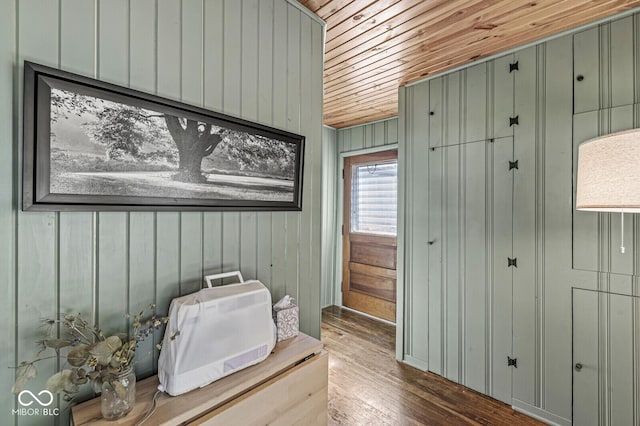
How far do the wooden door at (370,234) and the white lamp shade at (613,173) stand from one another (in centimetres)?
224

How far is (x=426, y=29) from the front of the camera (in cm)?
186

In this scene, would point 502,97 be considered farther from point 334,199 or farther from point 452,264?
point 334,199

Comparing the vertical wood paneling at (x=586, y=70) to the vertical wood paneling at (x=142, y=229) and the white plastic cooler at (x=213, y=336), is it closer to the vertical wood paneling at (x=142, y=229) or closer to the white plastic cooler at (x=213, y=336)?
the white plastic cooler at (x=213, y=336)

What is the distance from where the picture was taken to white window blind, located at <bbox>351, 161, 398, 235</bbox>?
3.65 m

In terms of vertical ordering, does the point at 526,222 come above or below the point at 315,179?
below

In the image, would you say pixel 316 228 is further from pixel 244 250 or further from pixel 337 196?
pixel 337 196

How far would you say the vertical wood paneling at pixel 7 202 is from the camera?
2.70ft

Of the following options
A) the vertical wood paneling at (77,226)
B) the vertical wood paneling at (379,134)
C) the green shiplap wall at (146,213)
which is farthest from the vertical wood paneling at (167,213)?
the vertical wood paneling at (379,134)

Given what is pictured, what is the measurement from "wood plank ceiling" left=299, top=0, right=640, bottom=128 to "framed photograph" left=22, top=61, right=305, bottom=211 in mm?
1006

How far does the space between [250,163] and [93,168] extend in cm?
63

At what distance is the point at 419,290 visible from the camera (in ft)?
8.64

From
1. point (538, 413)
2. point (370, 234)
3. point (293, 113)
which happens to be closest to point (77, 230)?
point (293, 113)

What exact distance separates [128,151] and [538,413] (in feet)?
9.51

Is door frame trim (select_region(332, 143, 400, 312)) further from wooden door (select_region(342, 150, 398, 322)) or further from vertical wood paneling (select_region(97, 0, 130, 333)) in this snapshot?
vertical wood paneling (select_region(97, 0, 130, 333))
